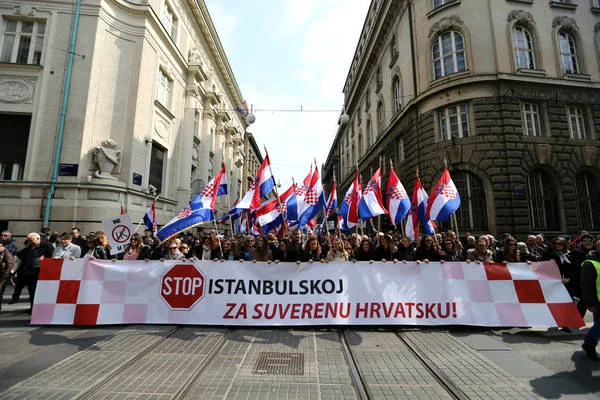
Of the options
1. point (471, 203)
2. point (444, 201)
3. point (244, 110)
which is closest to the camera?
point (444, 201)

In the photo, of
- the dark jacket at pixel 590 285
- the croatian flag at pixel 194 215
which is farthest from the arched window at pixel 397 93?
the dark jacket at pixel 590 285

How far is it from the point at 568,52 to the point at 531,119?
18.1 feet

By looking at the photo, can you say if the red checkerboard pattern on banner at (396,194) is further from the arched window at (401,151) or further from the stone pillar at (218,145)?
the stone pillar at (218,145)

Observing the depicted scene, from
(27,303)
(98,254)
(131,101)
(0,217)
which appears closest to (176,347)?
(98,254)

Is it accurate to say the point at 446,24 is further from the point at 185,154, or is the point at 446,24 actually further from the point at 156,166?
the point at 156,166

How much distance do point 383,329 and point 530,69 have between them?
19170mm

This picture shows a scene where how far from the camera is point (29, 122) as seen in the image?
1366 centimetres

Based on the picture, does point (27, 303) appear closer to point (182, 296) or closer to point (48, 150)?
point (182, 296)

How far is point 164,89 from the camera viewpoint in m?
18.8

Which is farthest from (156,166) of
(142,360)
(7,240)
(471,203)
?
(471,203)

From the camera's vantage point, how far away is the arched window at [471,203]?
16359mm

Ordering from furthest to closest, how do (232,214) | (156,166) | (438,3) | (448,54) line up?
(438,3), (448,54), (156,166), (232,214)

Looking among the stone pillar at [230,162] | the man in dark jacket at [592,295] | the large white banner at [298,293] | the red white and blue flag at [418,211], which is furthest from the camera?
the stone pillar at [230,162]

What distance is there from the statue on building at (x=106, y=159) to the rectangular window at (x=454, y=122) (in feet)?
58.3
